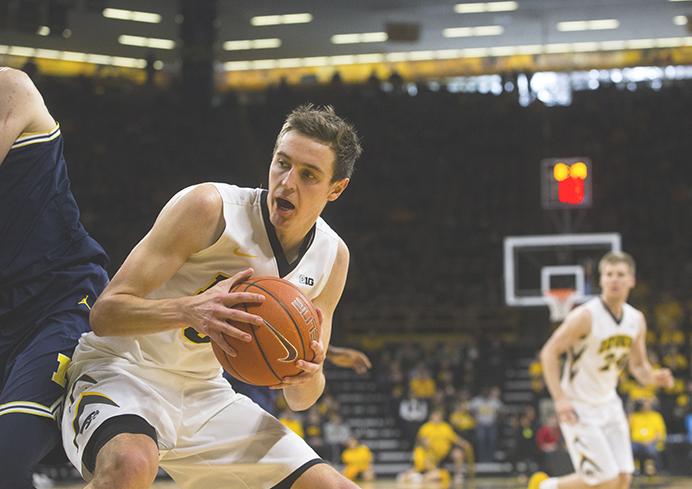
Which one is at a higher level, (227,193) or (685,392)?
(227,193)

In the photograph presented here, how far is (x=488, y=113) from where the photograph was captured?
64.1 feet

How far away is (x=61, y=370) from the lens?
322 cm

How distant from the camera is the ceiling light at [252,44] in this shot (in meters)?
19.2

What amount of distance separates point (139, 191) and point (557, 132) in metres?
8.35

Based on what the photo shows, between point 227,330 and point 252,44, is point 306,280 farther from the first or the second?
point 252,44

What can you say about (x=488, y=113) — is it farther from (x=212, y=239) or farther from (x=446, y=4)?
(x=212, y=239)

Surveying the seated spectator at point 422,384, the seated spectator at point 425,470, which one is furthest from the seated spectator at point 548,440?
the seated spectator at point 422,384

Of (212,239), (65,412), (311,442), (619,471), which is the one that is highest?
(212,239)

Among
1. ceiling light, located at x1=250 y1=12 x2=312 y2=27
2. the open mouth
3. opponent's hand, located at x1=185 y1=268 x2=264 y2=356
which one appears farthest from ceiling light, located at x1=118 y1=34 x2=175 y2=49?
opponent's hand, located at x1=185 y1=268 x2=264 y2=356

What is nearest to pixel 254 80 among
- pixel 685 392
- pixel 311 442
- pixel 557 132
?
pixel 557 132

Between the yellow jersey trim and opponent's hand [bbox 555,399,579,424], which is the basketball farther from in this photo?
opponent's hand [bbox 555,399,579,424]

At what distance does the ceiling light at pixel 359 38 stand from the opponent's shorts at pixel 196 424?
16.3 m

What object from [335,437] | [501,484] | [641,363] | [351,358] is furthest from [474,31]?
[351,358]

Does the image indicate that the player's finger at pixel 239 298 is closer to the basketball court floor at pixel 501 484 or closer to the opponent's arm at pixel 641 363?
the opponent's arm at pixel 641 363
